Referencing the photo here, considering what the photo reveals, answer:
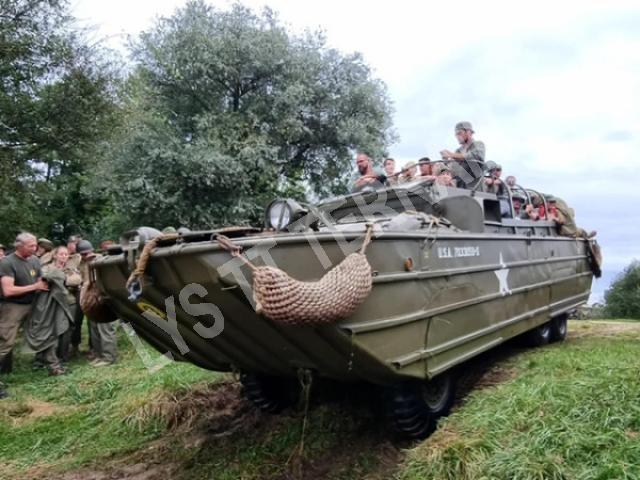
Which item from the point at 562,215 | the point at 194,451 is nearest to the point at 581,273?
the point at 562,215

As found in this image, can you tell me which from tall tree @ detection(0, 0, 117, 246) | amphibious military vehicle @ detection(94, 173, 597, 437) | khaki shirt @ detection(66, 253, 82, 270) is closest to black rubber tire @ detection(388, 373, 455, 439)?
amphibious military vehicle @ detection(94, 173, 597, 437)

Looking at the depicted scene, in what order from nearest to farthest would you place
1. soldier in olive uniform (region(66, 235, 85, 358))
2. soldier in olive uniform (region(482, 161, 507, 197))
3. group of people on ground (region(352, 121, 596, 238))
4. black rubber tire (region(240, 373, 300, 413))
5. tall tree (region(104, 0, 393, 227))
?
1. black rubber tire (region(240, 373, 300, 413))
2. group of people on ground (region(352, 121, 596, 238))
3. soldier in olive uniform (region(482, 161, 507, 197))
4. soldier in olive uniform (region(66, 235, 85, 358))
5. tall tree (region(104, 0, 393, 227))

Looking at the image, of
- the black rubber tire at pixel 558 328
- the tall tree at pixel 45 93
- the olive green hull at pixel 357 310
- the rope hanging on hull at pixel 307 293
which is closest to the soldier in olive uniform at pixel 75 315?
the tall tree at pixel 45 93

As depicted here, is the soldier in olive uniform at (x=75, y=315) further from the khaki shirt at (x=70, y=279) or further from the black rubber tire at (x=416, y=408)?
the black rubber tire at (x=416, y=408)

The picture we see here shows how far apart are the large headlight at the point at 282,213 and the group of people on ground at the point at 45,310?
96.6 inches

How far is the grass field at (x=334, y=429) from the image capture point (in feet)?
10.8

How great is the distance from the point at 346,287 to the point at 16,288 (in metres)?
5.03

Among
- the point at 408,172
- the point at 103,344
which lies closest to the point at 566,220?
the point at 408,172

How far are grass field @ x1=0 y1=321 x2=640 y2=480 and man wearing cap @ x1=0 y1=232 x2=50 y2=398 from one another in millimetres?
583

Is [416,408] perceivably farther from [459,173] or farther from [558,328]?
[558,328]

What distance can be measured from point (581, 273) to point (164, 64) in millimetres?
9172

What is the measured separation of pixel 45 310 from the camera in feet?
24.0

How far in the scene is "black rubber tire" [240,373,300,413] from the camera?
16.2ft

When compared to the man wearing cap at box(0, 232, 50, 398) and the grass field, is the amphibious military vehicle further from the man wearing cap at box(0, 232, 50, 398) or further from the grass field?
the man wearing cap at box(0, 232, 50, 398)
